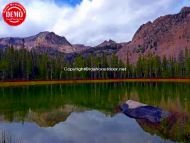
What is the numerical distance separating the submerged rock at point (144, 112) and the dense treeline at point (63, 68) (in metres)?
94.0

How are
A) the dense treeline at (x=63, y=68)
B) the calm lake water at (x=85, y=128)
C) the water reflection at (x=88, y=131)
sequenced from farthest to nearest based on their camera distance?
the dense treeline at (x=63, y=68) < the water reflection at (x=88, y=131) < the calm lake water at (x=85, y=128)

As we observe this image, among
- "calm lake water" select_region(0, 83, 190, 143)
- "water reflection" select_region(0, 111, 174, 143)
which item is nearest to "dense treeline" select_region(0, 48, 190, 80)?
"calm lake water" select_region(0, 83, 190, 143)

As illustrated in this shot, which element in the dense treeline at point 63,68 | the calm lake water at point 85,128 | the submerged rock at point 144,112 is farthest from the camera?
the dense treeline at point 63,68

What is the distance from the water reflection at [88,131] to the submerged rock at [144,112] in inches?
41.2

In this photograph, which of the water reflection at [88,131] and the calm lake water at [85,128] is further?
the water reflection at [88,131]

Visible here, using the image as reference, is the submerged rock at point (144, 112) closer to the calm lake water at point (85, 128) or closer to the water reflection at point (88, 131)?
the calm lake water at point (85, 128)

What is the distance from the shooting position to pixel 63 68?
15550 cm

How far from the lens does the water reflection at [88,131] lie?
2619cm

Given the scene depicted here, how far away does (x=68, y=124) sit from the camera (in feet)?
114

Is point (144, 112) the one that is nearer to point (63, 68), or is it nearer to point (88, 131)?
point (88, 131)

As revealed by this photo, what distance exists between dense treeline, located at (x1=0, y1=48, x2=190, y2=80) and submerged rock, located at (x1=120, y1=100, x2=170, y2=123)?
93960mm

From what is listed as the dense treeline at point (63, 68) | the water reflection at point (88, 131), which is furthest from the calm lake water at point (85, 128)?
the dense treeline at point (63, 68)

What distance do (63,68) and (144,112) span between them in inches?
4797

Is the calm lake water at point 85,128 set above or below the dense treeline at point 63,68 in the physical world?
below
